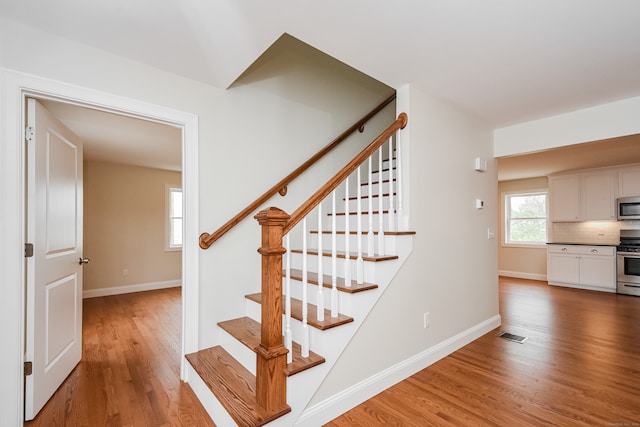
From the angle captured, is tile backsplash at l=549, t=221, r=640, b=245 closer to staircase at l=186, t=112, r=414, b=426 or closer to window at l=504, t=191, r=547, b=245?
window at l=504, t=191, r=547, b=245

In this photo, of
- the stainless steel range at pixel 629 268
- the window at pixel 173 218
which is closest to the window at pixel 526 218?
the stainless steel range at pixel 629 268

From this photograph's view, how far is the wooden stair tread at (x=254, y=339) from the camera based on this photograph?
167cm

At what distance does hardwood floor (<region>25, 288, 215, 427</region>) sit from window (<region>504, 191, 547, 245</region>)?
7.30 metres

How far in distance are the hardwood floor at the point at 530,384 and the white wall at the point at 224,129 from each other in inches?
53.9

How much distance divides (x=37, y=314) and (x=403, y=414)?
7.76 feet

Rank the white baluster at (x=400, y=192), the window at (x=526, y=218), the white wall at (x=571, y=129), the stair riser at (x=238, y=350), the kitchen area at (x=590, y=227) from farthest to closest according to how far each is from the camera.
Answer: the window at (x=526, y=218), the kitchen area at (x=590, y=227), the white wall at (x=571, y=129), the white baluster at (x=400, y=192), the stair riser at (x=238, y=350)

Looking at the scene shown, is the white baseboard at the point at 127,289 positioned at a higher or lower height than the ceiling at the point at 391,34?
lower

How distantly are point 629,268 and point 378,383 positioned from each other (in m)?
5.70

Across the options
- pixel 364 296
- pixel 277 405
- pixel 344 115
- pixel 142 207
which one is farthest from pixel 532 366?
pixel 142 207

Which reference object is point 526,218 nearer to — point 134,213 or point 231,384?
point 231,384

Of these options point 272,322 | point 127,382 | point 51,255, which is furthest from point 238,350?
point 51,255

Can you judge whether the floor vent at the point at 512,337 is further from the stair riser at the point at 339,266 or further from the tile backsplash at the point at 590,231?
the tile backsplash at the point at 590,231

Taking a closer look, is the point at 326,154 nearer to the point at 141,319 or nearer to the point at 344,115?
the point at 344,115

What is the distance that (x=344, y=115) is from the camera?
3311 millimetres
